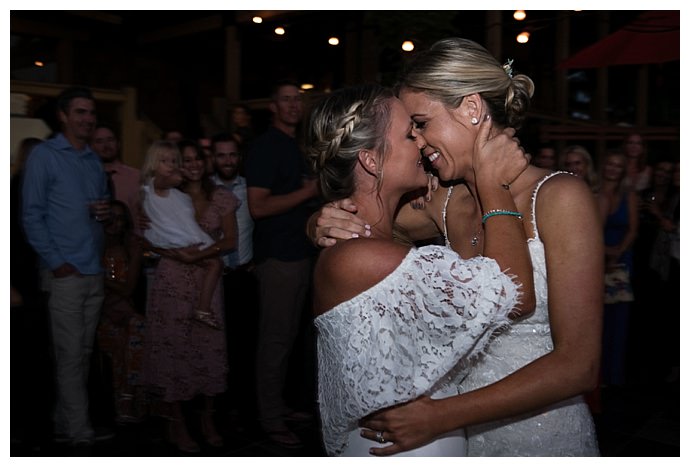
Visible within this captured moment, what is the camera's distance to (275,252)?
160 inches

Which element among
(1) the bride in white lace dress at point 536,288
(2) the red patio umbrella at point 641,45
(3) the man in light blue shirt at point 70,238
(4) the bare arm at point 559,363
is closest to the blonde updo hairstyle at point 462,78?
(1) the bride in white lace dress at point 536,288

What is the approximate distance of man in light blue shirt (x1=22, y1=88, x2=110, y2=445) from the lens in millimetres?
3766

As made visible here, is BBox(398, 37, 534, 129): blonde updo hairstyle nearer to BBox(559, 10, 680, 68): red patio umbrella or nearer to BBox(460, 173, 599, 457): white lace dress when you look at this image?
BBox(460, 173, 599, 457): white lace dress

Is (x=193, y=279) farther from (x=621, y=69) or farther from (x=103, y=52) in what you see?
(x=621, y=69)

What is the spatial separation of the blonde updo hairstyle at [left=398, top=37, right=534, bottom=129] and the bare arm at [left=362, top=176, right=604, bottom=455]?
1.22 ft

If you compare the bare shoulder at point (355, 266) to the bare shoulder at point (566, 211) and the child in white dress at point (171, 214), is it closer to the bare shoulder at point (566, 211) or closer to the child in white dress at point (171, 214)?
the bare shoulder at point (566, 211)

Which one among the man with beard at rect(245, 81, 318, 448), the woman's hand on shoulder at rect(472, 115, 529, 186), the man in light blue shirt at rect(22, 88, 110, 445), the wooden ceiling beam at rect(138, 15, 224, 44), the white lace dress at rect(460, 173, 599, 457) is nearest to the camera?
the woman's hand on shoulder at rect(472, 115, 529, 186)

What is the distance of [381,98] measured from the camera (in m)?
1.79

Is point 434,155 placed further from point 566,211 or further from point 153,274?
point 153,274

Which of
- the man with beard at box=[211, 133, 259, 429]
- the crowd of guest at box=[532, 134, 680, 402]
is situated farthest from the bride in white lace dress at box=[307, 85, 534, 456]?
the crowd of guest at box=[532, 134, 680, 402]

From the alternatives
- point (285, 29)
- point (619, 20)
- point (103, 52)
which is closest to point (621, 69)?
point (619, 20)

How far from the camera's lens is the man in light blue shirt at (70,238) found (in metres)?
3.77

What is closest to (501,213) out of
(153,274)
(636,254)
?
(153,274)
